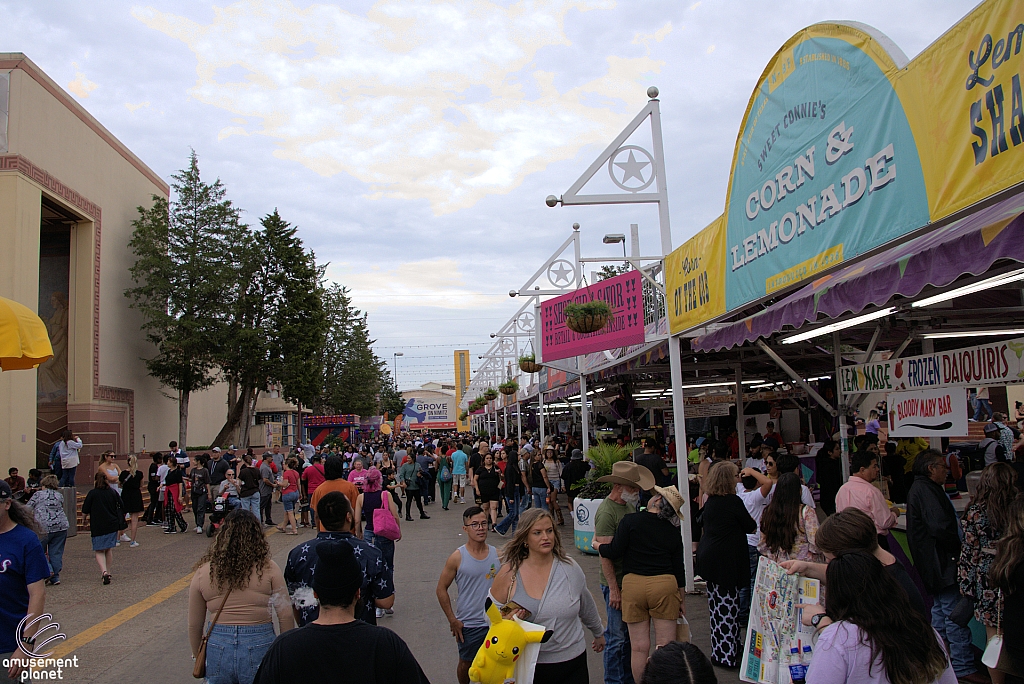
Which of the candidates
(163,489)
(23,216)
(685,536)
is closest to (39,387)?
(23,216)

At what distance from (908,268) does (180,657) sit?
7.36 m

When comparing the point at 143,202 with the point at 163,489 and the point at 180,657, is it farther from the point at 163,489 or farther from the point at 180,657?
the point at 180,657

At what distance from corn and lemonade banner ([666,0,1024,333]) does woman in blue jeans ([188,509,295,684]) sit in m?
4.57

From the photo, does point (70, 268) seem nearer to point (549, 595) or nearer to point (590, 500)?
point (590, 500)

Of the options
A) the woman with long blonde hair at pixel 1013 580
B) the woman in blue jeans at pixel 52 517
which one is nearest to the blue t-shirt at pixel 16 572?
the woman with long blonde hair at pixel 1013 580

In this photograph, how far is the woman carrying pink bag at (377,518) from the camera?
743 cm

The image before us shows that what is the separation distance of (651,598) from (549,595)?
3.78 ft

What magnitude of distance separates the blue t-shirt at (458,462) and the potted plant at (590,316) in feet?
35.8

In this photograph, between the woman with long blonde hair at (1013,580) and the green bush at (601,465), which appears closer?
the woman with long blonde hair at (1013,580)

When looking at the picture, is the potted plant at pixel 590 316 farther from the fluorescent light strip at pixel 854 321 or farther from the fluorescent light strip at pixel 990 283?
the fluorescent light strip at pixel 990 283

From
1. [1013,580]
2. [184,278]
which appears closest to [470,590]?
[1013,580]

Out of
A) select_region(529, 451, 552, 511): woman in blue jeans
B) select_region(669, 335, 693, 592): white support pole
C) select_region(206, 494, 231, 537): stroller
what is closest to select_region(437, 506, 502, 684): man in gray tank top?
select_region(669, 335, 693, 592): white support pole

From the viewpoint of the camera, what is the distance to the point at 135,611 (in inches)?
358

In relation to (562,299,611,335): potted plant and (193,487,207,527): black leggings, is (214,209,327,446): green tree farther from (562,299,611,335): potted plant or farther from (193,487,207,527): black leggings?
(562,299,611,335): potted plant
